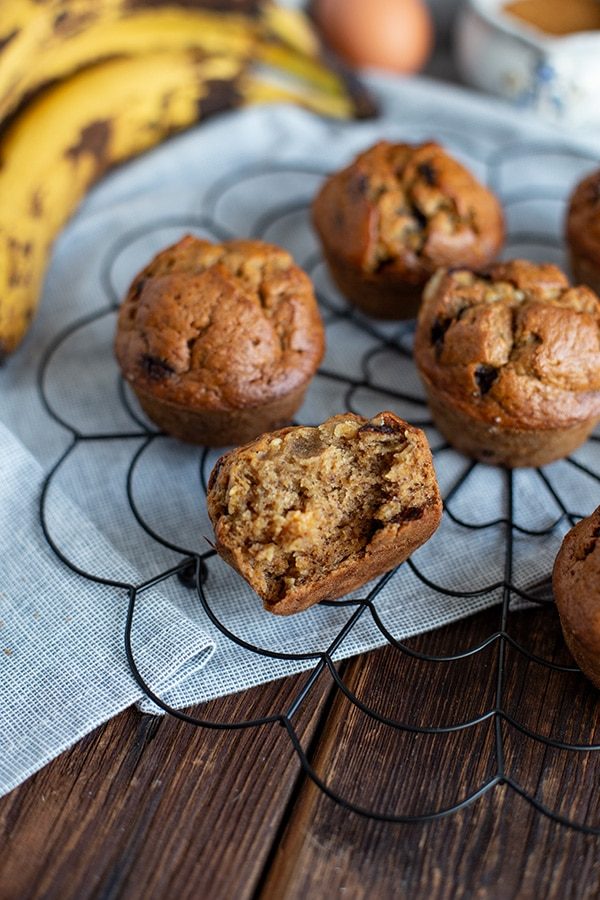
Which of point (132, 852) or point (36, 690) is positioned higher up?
point (36, 690)

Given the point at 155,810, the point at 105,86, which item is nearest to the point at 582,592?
the point at 155,810

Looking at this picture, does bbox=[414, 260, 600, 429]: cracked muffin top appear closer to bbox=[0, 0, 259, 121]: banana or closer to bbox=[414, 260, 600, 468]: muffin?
bbox=[414, 260, 600, 468]: muffin

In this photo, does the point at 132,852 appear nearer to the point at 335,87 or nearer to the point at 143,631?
the point at 143,631

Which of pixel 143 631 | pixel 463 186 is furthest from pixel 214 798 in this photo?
pixel 463 186

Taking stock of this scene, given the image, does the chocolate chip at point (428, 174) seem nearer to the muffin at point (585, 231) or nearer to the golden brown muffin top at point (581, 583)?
the muffin at point (585, 231)

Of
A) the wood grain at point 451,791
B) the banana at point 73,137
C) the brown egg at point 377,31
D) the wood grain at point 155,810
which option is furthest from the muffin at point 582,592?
the brown egg at point 377,31

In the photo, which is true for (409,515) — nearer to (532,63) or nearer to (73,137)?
(73,137)
